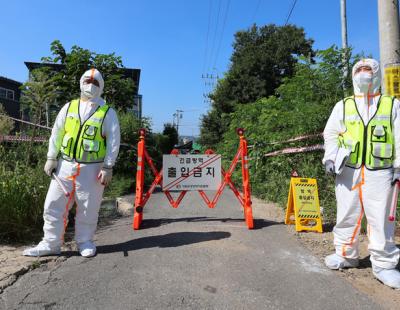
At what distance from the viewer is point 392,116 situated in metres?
3.66

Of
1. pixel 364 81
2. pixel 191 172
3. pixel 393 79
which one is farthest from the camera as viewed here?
pixel 191 172

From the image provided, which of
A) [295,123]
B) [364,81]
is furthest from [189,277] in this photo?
[295,123]

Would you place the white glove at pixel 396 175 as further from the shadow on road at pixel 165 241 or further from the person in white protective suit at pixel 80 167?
the person in white protective suit at pixel 80 167

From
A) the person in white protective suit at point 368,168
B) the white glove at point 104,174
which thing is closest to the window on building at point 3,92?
the white glove at point 104,174

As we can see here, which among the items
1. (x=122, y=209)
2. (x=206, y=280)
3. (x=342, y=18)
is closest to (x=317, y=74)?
(x=122, y=209)

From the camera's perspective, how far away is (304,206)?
5676 mm

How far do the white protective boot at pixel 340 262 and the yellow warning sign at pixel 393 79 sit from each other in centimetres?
236

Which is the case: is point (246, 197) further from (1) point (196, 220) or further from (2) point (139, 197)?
(2) point (139, 197)

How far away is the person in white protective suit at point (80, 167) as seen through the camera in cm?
421

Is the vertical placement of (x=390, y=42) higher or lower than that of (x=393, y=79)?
higher

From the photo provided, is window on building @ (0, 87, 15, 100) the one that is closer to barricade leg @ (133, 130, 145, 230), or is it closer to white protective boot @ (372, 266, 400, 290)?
barricade leg @ (133, 130, 145, 230)

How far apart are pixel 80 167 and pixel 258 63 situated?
20360 mm

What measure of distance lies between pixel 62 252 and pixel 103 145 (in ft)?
4.56

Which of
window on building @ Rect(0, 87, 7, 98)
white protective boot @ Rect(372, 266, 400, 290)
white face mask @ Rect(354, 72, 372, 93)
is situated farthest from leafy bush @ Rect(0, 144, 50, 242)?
window on building @ Rect(0, 87, 7, 98)
